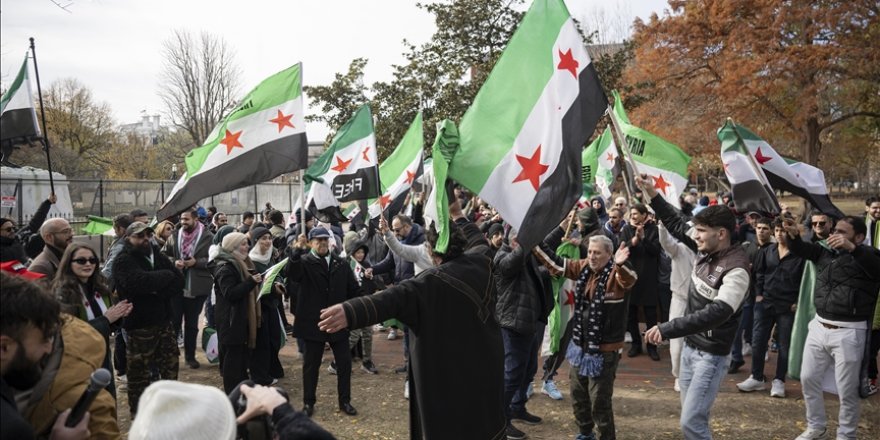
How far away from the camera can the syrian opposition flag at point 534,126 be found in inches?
166

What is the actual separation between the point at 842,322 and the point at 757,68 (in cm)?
1558

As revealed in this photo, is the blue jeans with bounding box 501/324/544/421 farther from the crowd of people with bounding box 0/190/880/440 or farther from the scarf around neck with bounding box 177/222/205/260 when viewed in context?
the scarf around neck with bounding box 177/222/205/260

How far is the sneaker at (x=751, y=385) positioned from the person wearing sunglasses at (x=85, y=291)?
21.4ft

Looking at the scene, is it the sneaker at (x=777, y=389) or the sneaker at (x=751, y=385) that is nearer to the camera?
the sneaker at (x=777, y=389)

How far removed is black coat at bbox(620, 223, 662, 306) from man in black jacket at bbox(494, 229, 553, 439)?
2.90 m

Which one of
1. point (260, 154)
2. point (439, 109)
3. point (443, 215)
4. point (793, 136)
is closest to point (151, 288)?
point (260, 154)

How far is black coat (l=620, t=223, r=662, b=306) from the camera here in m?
8.78

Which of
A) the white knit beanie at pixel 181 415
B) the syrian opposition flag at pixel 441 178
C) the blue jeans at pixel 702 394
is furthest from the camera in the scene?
the blue jeans at pixel 702 394

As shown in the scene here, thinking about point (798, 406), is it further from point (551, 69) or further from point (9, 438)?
point (9, 438)

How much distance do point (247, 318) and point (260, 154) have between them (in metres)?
1.74

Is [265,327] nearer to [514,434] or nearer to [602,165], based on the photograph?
[514,434]

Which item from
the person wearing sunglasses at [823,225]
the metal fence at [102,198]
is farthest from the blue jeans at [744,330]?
the metal fence at [102,198]

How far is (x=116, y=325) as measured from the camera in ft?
16.8

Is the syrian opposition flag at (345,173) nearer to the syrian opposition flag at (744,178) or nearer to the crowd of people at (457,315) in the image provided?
the crowd of people at (457,315)
